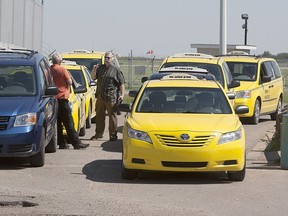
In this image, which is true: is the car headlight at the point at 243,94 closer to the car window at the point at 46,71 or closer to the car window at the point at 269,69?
the car window at the point at 269,69

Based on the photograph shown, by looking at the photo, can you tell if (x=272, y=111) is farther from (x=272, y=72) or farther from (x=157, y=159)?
(x=157, y=159)

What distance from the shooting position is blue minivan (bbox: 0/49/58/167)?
533 inches

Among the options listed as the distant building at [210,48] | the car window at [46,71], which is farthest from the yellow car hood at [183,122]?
the distant building at [210,48]

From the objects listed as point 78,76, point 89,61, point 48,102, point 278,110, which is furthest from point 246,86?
point 48,102

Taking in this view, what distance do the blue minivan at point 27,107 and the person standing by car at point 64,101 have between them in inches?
14.8

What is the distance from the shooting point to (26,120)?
45.1 ft

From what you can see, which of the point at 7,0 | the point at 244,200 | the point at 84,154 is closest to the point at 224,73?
the point at 84,154

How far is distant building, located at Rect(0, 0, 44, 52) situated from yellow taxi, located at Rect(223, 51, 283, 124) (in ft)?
29.8

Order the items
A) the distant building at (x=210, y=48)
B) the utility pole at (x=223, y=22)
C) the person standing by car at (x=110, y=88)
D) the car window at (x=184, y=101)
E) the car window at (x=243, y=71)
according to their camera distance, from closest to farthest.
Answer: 1. the car window at (x=184, y=101)
2. the person standing by car at (x=110, y=88)
3. the car window at (x=243, y=71)
4. the utility pole at (x=223, y=22)
5. the distant building at (x=210, y=48)

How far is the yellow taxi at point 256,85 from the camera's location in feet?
76.9

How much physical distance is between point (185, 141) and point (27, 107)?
2889 mm

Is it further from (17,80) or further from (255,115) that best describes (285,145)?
(255,115)

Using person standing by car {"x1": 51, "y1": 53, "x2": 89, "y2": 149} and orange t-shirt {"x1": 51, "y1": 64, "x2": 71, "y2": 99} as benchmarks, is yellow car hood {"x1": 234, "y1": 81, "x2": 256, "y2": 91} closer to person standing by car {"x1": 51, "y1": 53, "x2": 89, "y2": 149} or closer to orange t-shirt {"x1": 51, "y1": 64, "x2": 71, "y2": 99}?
person standing by car {"x1": 51, "y1": 53, "x2": 89, "y2": 149}

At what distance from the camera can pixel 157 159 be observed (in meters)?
12.4
